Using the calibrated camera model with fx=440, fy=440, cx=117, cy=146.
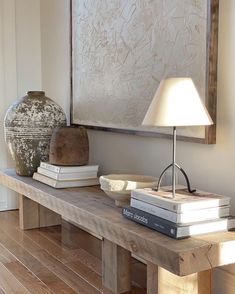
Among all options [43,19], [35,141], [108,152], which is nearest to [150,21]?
[108,152]

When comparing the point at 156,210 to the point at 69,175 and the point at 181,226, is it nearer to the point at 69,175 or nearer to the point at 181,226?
the point at 181,226

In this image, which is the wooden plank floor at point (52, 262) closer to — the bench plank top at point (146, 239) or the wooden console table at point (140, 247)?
the wooden console table at point (140, 247)

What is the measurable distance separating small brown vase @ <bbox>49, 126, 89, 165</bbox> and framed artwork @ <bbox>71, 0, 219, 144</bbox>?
0.20 meters

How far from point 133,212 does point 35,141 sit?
1.25 metres

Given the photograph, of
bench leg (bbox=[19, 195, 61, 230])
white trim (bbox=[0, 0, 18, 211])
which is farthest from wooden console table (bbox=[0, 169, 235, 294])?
white trim (bbox=[0, 0, 18, 211])

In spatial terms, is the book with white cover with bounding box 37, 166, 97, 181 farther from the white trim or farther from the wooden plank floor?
the white trim

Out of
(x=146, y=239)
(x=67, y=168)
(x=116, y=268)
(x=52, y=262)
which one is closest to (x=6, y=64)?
(x=67, y=168)

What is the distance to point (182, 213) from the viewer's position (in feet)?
4.96

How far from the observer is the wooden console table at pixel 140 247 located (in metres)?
1.42

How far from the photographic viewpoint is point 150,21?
2.20 m

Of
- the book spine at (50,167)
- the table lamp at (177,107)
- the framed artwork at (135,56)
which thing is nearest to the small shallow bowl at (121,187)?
the framed artwork at (135,56)

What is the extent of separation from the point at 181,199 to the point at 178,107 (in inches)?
13.1

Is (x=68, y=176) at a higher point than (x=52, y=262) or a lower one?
higher

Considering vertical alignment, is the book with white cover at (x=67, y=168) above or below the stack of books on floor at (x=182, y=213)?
above
